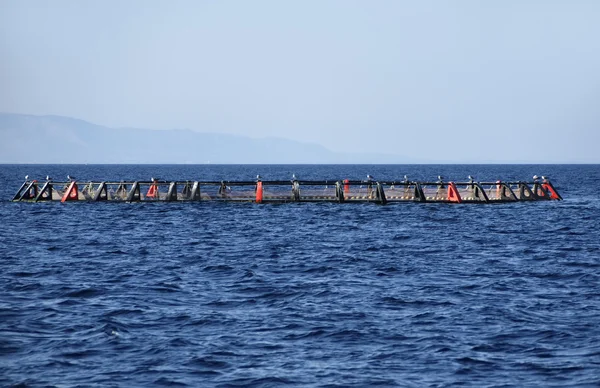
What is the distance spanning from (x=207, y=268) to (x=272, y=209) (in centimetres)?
3203

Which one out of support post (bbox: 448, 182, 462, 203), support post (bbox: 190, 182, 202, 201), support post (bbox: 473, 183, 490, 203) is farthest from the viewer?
support post (bbox: 448, 182, 462, 203)

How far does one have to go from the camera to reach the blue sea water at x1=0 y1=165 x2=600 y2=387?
16.5 meters

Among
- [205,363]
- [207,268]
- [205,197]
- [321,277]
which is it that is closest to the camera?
[205,363]

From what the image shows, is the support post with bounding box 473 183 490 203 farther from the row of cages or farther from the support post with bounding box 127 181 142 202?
the support post with bounding box 127 181 142 202

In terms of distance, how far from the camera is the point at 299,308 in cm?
2266

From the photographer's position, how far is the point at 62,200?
61.6 meters

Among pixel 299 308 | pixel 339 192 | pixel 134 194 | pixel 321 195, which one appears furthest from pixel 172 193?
pixel 299 308

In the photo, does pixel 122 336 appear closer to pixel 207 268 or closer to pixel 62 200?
pixel 207 268

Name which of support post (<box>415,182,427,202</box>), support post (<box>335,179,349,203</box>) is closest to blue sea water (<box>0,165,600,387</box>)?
support post (<box>415,182,427,202</box>)

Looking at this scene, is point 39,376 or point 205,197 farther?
point 205,197

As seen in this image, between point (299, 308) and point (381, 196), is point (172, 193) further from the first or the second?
point (299, 308)

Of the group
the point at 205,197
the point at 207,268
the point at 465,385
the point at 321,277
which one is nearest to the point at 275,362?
the point at 465,385

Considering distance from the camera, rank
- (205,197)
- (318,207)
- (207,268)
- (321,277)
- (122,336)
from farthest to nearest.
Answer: (318,207) → (205,197) → (207,268) → (321,277) → (122,336)

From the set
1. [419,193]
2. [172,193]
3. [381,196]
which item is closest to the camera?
[419,193]
